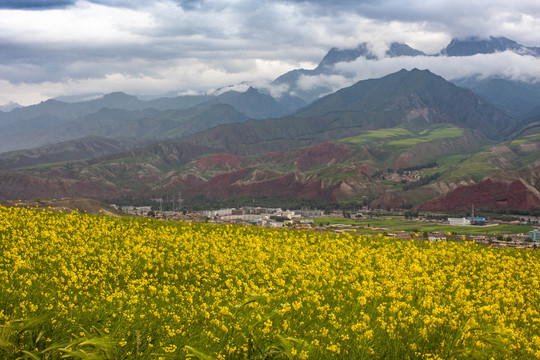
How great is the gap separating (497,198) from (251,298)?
198325mm

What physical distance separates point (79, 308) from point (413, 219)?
159980 millimetres

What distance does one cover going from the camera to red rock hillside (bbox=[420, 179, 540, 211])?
586ft

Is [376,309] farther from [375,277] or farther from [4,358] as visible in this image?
[4,358]

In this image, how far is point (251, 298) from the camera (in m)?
12.3

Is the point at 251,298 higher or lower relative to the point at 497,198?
higher

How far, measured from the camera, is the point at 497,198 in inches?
7475

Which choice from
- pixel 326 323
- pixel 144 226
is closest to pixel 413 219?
pixel 144 226

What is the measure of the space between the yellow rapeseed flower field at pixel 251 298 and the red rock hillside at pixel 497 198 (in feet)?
575

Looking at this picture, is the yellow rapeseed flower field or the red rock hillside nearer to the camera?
the yellow rapeseed flower field

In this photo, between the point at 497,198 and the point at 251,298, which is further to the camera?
the point at 497,198

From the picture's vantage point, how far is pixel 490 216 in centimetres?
16388

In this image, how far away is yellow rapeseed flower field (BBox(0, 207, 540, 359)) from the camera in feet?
34.1

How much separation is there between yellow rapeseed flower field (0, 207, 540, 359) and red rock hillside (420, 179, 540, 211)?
175289 mm

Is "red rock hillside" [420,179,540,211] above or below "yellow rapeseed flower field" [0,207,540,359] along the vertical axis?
below
